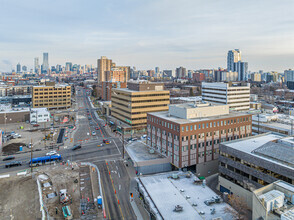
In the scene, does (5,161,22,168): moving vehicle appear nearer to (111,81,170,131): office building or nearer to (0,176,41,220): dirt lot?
(0,176,41,220): dirt lot

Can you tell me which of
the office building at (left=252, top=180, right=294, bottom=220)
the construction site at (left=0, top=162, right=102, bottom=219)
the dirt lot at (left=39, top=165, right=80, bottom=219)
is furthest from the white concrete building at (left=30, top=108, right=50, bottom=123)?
the office building at (left=252, top=180, right=294, bottom=220)

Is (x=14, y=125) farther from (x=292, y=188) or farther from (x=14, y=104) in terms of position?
(x=292, y=188)

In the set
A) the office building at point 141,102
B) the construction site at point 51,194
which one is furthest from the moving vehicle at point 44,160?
the office building at point 141,102

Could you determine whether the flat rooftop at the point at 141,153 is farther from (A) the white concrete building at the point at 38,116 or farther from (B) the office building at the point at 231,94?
(A) the white concrete building at the point at 38,116

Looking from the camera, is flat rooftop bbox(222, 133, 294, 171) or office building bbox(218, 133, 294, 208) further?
flat rooftop bbox(222, 133, 294, 171)

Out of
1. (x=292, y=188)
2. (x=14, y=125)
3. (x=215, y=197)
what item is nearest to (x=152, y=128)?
(x=215, y=197)

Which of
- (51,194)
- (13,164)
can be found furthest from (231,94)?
(13,164)

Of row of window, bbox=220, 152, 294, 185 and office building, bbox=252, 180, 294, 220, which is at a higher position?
row of window, bbox=220, 152, 294, 185
